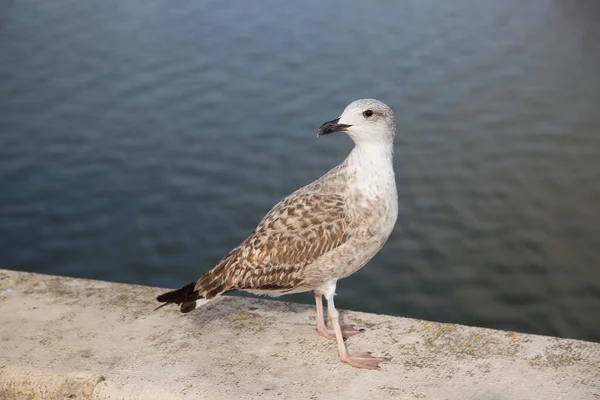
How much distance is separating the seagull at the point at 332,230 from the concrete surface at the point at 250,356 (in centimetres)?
21

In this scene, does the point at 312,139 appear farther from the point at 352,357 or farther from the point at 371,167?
the point at 352,357

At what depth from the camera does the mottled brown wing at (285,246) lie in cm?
461

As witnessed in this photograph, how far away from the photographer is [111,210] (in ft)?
30.7

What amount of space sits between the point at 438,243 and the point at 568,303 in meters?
1.28

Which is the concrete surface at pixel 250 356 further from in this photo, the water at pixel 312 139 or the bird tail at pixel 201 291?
the water at pixel 312 139

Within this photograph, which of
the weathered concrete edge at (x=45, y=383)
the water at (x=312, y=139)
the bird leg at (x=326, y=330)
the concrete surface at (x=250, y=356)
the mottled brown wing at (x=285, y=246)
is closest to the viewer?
the concrete surface at (x=250, y=356)

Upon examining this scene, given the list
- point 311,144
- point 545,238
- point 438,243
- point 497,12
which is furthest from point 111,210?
→ point 497,12

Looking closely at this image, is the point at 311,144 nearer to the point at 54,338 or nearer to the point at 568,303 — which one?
the point at 568,303

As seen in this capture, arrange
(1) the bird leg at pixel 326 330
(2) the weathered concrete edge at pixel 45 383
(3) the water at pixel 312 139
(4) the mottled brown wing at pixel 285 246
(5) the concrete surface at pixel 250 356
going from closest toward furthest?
1. (5) the concrete surface at pixel 250 356
2. (2) the weathered concrete edge at pixel 45 383
3. (4) the mottled brown wing at pixel 285 246
4. (1) the bird leg at pixel 326 330
5. (3) the water at pixel 312 139

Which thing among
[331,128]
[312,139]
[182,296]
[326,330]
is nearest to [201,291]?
[182,296]

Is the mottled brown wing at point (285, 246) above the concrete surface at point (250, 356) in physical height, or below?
above

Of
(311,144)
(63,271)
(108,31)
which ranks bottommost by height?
(63,271)

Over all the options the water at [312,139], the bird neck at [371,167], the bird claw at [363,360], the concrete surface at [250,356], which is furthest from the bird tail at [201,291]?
the water at [312,139]

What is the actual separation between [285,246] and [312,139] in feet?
18.2
